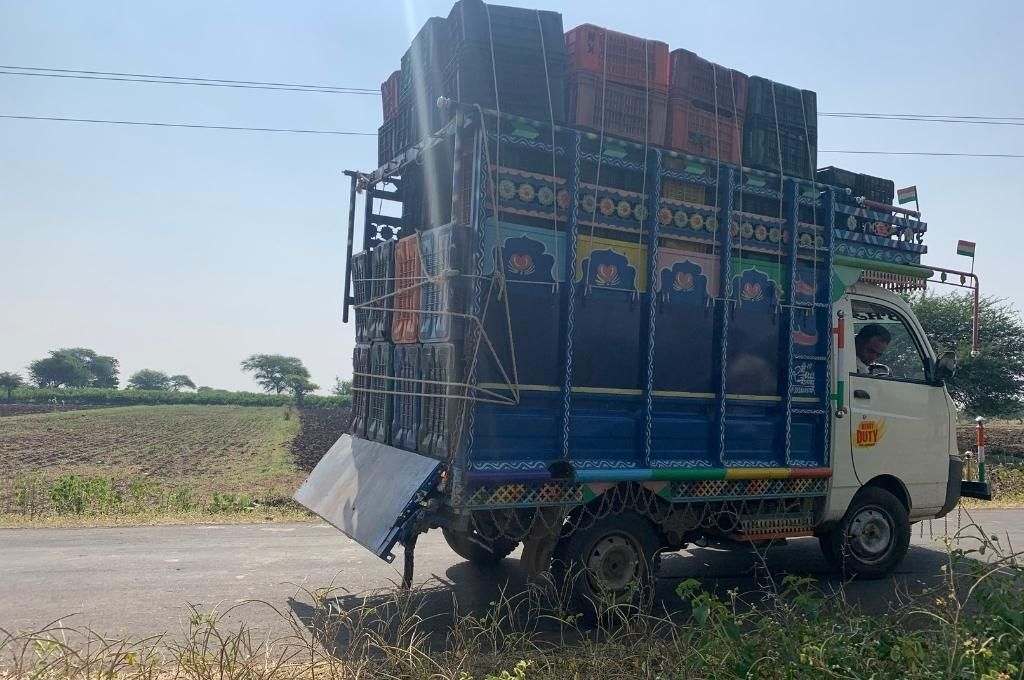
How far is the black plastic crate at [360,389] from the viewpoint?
664 cm

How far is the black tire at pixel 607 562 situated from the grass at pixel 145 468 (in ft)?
19.1

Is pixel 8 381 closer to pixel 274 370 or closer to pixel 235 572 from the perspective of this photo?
pixel 274 370

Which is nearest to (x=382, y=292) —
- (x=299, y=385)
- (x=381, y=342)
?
(x=381, y=342)

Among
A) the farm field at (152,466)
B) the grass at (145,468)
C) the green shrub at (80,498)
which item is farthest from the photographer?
the farm field at (152,466)

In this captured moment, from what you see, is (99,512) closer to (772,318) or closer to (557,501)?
(557,501)

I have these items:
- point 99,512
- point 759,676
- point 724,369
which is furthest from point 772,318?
point 99,512

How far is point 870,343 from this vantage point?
688 cm

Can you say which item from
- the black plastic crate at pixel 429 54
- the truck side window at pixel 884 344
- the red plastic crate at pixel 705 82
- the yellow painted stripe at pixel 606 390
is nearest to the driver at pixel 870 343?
the truck side window at pixel 884 344

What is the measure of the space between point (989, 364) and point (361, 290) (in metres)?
31.3

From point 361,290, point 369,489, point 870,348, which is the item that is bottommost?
point 369,489

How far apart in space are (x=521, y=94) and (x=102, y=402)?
3359 inches

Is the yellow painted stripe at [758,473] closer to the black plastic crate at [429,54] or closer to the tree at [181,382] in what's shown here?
the black plastic crate at [429,54]

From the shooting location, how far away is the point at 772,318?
6.18 meters

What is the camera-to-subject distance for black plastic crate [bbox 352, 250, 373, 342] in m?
6.61
